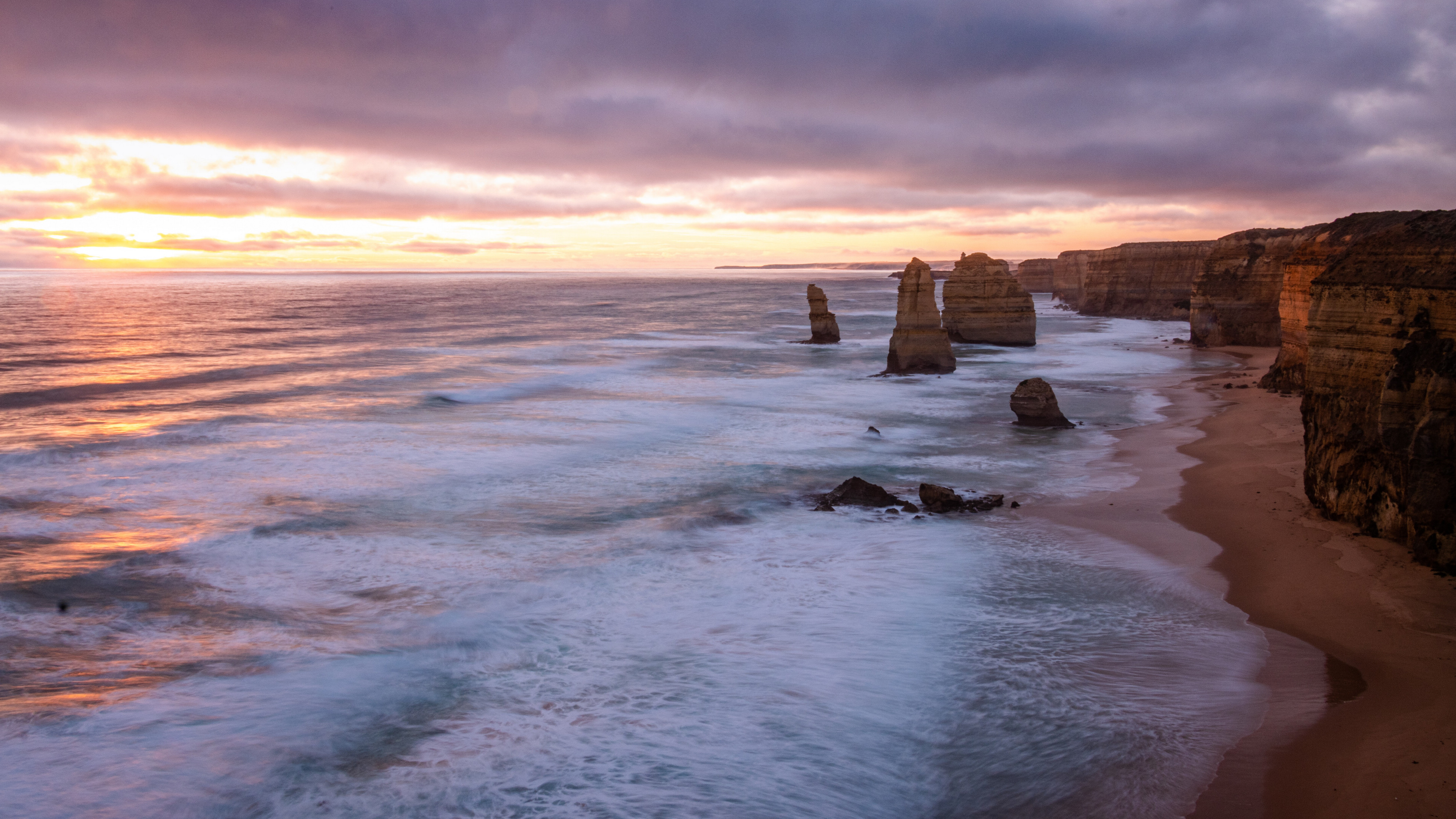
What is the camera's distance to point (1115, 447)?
21.4m

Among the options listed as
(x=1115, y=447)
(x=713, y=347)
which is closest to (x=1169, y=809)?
(x=1115, y=447)

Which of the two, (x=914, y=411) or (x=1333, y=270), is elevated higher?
(x=1333, y=270)

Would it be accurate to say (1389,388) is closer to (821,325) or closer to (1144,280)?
(821,325)

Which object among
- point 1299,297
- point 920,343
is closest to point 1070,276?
point 920,343

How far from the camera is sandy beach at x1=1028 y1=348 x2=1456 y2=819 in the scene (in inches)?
274

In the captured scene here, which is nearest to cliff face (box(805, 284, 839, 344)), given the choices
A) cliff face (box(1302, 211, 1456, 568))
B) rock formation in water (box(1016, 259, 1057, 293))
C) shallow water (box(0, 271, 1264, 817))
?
shallow water (box(0, 271, 1264, 817))

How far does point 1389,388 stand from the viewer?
38.3 feet

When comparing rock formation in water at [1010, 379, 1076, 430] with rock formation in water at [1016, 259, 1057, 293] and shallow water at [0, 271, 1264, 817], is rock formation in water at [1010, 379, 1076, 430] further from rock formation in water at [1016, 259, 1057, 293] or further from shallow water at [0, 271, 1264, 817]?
rock formation in water at [1016, 259, 1057, 293]

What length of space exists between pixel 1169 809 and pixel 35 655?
11.9 m

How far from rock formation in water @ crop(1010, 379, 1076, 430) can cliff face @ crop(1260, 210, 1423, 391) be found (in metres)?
6.16

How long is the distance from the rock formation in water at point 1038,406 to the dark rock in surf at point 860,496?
29.6 ft

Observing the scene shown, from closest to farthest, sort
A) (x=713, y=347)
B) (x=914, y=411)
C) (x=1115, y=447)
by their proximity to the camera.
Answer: (x=1115, y=447) < (x=914, y=411) < (x=713, y=347)

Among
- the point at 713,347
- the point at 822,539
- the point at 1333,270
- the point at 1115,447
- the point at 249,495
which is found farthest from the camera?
the point at 713,347

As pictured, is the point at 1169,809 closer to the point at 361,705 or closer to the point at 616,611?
the point at 616,611
